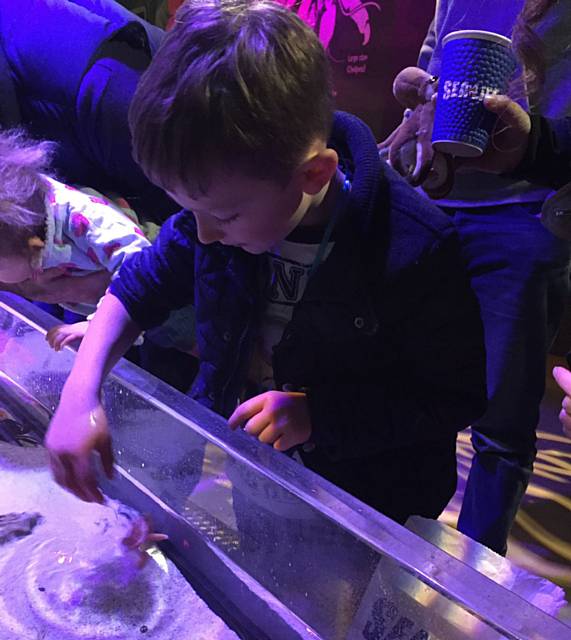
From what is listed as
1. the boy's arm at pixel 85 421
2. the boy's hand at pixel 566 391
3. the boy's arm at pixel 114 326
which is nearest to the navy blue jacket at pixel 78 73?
the boy's arm at pixel 114 326

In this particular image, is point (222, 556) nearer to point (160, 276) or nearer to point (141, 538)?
point (141, 538)

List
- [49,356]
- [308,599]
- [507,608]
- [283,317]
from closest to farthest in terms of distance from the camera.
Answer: [507,608] → [308,599] → [283,317] → [49,356]

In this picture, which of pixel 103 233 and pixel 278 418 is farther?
pixel 103 233

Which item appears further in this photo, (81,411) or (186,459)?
(186,459)

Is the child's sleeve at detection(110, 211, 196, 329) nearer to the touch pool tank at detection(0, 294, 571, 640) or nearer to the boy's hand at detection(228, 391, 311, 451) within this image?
the touch pool tank at detection(0, 294, 571, 640)

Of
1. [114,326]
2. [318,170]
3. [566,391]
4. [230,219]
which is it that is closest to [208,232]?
[230,219]

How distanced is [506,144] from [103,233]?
0.74 meters

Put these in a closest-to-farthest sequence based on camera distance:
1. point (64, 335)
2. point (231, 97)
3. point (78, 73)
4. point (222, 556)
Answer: point (231, 97)
point (222, 556)
point (64, 335)
point (78, 73)

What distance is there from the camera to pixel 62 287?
1.29 metres

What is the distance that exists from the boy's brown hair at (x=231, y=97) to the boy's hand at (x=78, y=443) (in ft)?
1.00

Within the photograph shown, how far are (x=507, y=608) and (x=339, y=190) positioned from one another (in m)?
0.50

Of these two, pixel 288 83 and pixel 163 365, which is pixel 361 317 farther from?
pixel 163 365

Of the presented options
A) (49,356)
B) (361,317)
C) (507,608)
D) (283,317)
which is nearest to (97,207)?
(49,356)

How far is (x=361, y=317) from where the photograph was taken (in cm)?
75
